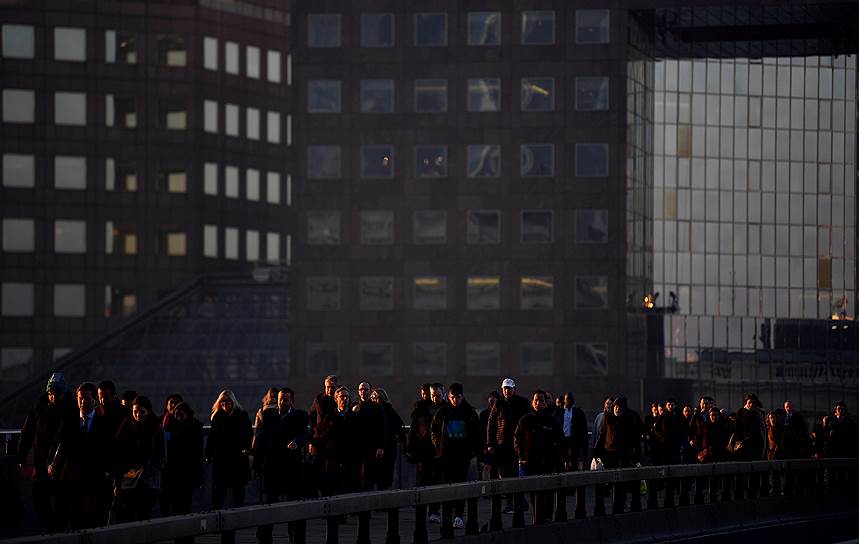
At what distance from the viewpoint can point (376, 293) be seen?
89.7 metres

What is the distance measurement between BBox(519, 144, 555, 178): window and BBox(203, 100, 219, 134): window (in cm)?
3532

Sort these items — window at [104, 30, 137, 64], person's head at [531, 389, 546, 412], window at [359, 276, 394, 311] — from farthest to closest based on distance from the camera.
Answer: window at [104, 30, 137, 64] → window at [359, 276, 394, 311] → person's head at [531, 389, 546, 412]

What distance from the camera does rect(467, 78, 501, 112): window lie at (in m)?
88.4

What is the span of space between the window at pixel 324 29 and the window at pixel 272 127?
36.7m

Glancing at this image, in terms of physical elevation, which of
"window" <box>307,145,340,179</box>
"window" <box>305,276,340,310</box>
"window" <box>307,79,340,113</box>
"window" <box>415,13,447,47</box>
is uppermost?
"window" <box>415,13,447,47</box>

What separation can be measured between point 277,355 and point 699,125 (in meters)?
26.8

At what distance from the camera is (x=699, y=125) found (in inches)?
4294

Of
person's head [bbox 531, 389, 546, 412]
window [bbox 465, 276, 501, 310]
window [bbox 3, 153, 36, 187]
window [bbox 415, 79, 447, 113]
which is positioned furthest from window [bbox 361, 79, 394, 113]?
person's head [bbox 531, 389, 546, 412]

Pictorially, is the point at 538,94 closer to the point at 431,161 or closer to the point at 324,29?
the point at 431,161

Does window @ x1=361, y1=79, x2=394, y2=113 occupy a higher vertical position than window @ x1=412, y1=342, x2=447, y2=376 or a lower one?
higher

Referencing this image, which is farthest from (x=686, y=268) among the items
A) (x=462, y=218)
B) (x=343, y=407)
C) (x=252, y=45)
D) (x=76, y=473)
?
(x=76, y=473)

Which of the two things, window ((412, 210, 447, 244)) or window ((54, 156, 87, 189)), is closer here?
window ((412, 210, 447, 244))

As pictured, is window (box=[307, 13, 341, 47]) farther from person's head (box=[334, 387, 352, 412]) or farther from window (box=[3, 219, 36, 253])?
person's head (box=[334, 387, 352, 412])

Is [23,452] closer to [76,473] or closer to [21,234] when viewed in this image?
[76,473]
